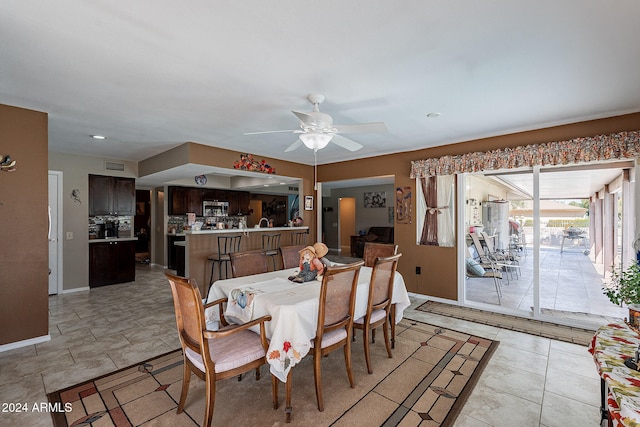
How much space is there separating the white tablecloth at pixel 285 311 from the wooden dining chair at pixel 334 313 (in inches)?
3.5

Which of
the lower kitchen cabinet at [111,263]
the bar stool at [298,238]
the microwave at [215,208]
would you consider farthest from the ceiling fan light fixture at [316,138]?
the microwave at [215,208]

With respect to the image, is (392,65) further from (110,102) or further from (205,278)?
(205,278)

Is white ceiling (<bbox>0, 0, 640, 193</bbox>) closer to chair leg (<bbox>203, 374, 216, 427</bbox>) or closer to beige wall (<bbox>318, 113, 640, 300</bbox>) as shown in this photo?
beige wall (<bbox>318, 113, 640, 300</bbox>)

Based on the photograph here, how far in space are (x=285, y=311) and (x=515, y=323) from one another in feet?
10.9

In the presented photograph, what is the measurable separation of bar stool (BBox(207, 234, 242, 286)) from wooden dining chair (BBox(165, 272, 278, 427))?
267 cm

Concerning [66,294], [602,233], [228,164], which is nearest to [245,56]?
[228,164]

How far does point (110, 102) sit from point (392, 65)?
9.25 feet

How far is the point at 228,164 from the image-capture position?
200 inches

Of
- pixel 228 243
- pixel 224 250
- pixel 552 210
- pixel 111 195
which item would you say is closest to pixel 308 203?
pixel 228 243

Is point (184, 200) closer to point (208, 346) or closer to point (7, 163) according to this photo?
point (7, 163)

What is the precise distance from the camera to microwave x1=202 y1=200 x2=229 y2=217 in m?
8.26

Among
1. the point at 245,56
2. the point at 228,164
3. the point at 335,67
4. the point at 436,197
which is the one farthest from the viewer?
the point at 228,164

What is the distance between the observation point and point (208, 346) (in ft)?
5.82

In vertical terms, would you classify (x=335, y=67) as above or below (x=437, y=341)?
above
